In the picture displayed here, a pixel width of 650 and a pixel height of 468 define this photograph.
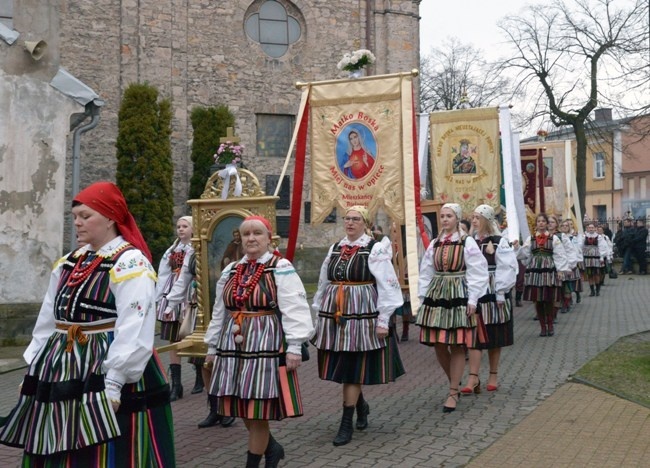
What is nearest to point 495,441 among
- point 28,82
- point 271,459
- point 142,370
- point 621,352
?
point 271,459

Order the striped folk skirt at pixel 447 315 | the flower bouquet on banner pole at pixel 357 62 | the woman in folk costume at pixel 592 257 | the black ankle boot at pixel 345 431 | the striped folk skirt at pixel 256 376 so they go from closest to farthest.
A: the striped folk skirt at pixel 256 376, the black ankle boot at pixel 345 431, the striped folk skirt at pixel 447 315, the flower bouquet on banner pole at pixel 357 62, the woman in folk costume at pixel 592 257

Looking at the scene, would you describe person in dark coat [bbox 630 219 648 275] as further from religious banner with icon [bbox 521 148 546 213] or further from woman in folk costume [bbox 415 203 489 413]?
woman in folk costume [bbox 415 203 489 413]

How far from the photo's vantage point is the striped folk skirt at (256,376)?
5.19m

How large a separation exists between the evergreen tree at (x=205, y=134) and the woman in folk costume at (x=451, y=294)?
1531 centimetres

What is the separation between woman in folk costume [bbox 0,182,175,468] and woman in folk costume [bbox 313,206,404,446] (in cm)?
257

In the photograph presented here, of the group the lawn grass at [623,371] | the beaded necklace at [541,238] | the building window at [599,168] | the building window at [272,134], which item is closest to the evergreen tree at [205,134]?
the building window at [272,134]

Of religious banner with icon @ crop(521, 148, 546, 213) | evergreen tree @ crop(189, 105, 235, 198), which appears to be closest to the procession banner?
religious banner with icon @ crop(521, 148, 546, 213)

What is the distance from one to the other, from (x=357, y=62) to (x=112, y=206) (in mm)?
4778

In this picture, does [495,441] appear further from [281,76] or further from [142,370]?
[281,76]

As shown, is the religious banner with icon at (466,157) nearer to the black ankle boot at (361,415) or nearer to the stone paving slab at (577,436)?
the stone paving slab at (577,436)

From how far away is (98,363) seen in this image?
3824 millimetres

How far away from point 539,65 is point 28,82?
27.1 meters

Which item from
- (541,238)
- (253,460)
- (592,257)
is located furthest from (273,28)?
(253,460)

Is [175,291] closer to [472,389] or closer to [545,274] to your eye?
[472,389]
